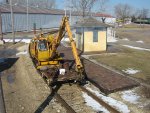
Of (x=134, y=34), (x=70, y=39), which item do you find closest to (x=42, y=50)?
(x=70, y=39)

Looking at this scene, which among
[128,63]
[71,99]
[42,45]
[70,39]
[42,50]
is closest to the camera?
[71,99]

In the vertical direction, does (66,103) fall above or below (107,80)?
below

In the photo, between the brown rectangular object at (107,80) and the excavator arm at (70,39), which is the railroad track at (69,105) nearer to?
the brown rectangular object at (107,80)

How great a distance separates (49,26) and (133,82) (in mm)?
57475

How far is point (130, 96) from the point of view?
13031 mm

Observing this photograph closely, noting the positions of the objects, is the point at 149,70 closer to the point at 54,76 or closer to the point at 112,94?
the point at 112,94

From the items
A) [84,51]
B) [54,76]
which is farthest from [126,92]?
[84,51]

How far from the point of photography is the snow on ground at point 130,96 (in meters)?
12.5

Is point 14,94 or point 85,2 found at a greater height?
point 85,2

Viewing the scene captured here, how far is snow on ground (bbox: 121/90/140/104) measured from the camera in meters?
12.5

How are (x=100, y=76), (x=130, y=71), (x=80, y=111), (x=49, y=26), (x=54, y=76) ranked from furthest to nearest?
(x=49, y=26) < (x=130, y=71) < (x=100, y=76) < (x=54, y=76) < (x=80, y=111)

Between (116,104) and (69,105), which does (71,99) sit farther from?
(116,104)

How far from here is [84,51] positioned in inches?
1038

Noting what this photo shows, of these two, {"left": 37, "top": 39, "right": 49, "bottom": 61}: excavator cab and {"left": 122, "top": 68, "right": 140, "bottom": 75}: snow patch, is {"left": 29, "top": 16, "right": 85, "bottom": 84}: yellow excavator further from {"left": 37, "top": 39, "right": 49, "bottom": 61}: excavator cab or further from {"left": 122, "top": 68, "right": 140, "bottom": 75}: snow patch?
{"left": 122, "top": 68, "right": 140, "bottom": 75}: snow patch
